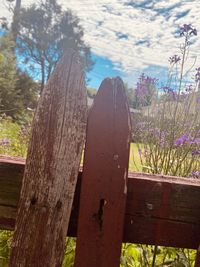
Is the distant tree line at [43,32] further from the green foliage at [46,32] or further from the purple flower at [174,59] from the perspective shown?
the purple flower at [174,59]

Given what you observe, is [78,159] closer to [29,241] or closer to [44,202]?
[44,202]

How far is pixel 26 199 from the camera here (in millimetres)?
905

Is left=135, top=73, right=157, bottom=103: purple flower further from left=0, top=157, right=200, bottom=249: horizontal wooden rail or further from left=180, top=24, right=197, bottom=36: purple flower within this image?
left=0, top=157, right=200, bottom=249: horizontal wooden rail

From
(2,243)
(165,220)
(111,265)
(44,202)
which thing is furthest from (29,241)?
(2,243)

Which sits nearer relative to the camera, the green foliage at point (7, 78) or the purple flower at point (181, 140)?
the purple flower at point (181, 140)

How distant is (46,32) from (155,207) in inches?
1203

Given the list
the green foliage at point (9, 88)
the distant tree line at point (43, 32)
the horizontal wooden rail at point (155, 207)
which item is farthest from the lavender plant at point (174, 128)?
the distant tree line at point (43, 32)

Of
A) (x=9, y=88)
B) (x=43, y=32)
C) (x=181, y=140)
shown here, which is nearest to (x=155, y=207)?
(x=181, y=140)

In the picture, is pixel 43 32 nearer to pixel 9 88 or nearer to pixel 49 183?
pixel 9 88

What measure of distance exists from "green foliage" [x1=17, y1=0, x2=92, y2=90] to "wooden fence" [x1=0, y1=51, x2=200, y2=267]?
2657 cm

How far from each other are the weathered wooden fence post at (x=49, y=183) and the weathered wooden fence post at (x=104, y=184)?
0.11 ft

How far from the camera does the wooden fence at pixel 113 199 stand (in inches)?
35.4

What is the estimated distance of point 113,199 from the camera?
0.90 meters

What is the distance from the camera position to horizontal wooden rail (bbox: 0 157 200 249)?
930 mm
